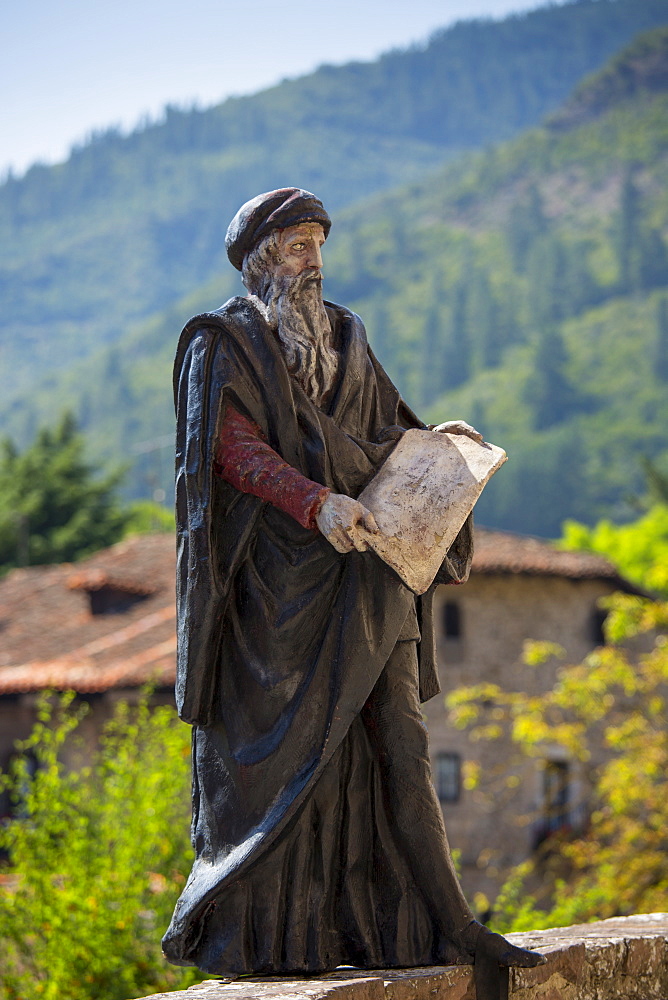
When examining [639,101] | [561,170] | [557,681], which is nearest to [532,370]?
[561,170]

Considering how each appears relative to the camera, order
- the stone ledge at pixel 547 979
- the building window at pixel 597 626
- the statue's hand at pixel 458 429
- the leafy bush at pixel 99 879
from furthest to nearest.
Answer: the building window at pixel 597 626 < the leafy bush at pixel 99 879 < the statue's hand at pixel 458 429 < the stone ledge at pixel 547 979

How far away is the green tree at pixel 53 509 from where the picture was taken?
40250 mm

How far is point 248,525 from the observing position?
4.60 metres

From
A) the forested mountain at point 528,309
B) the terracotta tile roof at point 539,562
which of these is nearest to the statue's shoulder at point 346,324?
the terracotta tile roof at point 539,562

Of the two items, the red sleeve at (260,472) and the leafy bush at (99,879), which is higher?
the red sleeve at (260,472)

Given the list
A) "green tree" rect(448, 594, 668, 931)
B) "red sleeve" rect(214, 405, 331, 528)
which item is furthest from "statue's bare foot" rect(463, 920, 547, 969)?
"green tree" rect(448, 594, 668, 931)

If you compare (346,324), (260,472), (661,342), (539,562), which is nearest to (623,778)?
(539,562)

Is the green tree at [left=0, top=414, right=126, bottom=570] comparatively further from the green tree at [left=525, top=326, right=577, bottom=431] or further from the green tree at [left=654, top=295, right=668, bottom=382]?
the green tree at [left=654, top=295, right=668, bottom=382]

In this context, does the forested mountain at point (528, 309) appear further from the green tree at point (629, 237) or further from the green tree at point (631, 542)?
the green tree at point (631, 542)

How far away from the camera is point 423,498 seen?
462cm

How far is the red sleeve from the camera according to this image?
174 inches

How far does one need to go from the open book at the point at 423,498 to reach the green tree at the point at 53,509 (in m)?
35.4

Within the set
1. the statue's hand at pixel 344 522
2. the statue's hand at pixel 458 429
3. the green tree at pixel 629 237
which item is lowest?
the statue's hand at pixel 344 522

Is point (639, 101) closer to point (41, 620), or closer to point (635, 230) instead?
point (635, 230)
